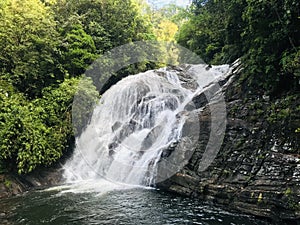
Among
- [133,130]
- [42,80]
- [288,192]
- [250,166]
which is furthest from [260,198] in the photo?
[42,80]

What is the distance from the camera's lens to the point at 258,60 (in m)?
6.89

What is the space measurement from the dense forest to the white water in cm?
90

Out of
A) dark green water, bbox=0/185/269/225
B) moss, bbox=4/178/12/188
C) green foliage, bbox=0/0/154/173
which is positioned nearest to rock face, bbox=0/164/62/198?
moss, bbox=4/178/12/188

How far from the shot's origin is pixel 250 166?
6.11 m

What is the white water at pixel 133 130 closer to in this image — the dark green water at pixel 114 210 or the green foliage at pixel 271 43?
the dark green water at pixel 114 210

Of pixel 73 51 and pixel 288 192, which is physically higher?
pixel 73 51

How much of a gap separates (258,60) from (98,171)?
6.27 m

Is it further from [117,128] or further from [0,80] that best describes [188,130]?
[0,80]

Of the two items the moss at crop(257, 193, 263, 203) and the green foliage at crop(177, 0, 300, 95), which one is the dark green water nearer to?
the moss at crop(257, 193, 263, 203)

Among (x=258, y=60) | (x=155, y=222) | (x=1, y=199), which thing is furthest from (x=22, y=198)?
(x=258, y=60)

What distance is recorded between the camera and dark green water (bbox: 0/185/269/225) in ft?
17.7

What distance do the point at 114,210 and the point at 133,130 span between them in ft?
14.7

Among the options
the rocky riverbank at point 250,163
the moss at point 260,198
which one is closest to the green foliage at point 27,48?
the rocky riverbank at point 250,163

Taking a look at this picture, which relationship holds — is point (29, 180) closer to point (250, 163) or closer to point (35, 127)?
point (35, 127)
